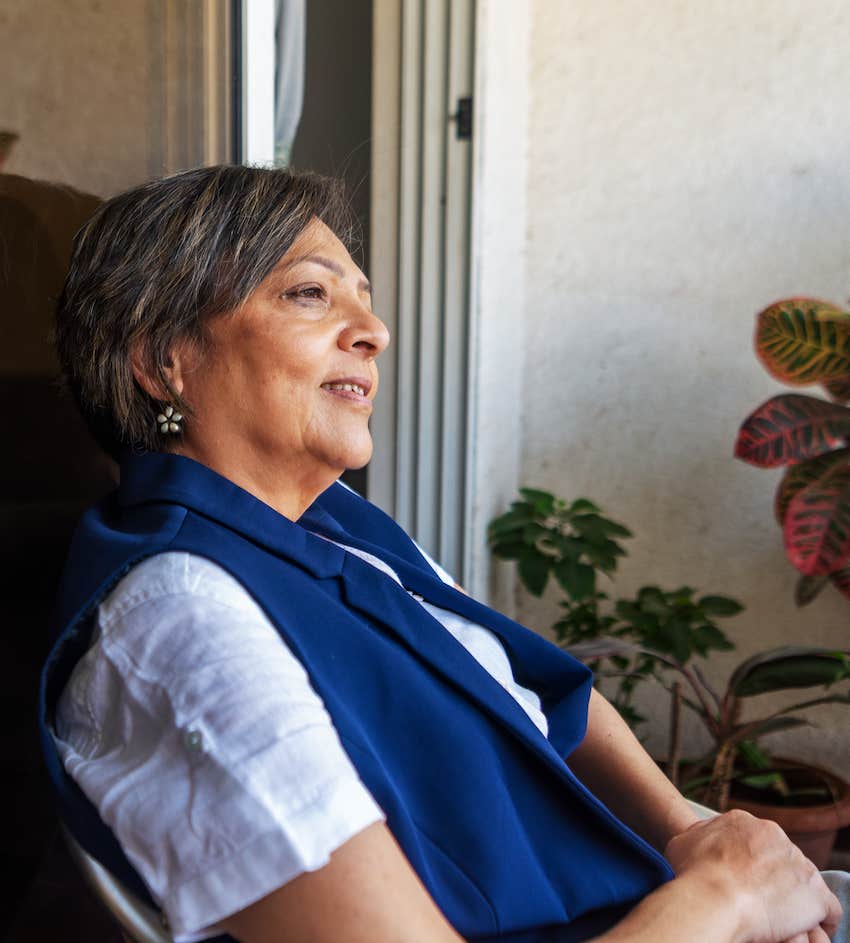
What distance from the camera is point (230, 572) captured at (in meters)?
0.98

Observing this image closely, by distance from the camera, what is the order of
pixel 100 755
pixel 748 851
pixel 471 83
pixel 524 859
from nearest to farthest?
pixel 100 755 < pixel 524 859 < pixel 748 851 < pixel 471 83

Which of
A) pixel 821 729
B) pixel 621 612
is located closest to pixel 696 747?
pixel 821 729

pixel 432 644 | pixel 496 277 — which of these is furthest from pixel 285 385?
pixel 496 277

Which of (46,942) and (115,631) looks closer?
(115,631)

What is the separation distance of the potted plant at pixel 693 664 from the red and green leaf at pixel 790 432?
382 mm

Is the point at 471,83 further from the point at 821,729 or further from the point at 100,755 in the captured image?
the point at 100,755

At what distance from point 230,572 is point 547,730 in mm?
560

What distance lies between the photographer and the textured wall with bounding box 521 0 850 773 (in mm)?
2777

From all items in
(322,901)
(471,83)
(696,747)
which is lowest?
(696,747)

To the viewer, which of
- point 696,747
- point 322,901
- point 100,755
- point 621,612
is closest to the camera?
point 322,901

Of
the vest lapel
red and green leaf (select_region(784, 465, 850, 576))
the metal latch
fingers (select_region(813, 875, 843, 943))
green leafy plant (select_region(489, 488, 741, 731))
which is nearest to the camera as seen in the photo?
the vest lapel

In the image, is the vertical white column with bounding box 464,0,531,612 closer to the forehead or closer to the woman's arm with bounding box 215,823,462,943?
the forehead

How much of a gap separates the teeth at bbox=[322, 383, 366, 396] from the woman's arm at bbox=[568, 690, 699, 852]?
0.55 m

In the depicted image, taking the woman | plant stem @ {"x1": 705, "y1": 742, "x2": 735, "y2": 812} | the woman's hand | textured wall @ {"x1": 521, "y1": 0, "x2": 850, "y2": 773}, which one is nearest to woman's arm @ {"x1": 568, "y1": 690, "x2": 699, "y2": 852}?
the woman
